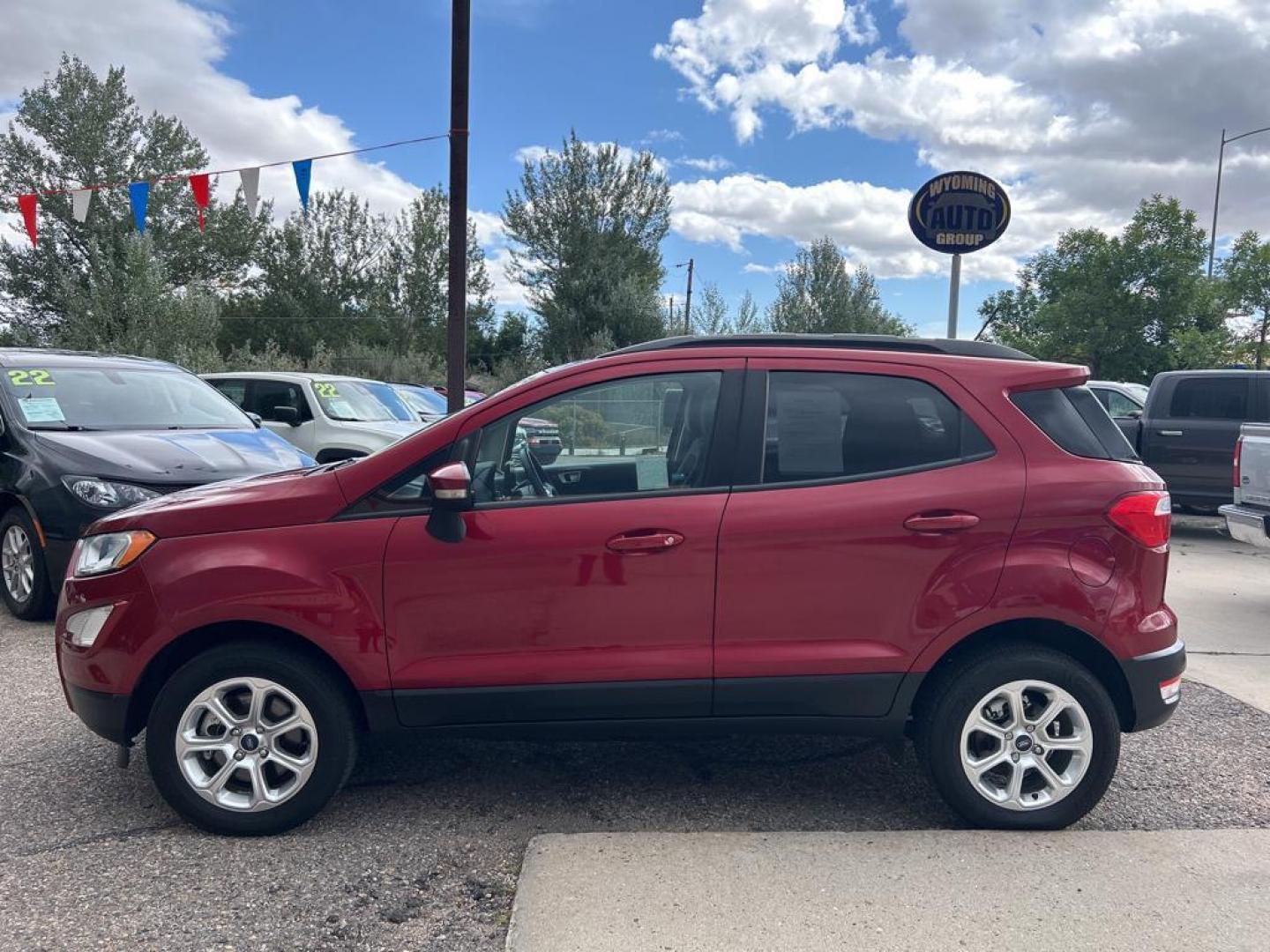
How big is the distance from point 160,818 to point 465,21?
9.58 m

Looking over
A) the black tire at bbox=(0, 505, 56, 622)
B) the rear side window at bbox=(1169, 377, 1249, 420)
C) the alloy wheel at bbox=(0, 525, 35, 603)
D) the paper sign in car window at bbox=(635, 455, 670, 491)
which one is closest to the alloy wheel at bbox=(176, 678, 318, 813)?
the paper sign in car window at bbox=(635, 455, 670, 491)

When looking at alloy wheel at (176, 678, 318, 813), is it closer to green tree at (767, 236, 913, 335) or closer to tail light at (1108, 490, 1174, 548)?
tail light at (1108, 490, 1174, 548)

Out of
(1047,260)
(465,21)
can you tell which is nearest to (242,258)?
(465,21)

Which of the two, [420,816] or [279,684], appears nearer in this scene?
[279,684]

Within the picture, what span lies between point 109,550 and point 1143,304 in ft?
103

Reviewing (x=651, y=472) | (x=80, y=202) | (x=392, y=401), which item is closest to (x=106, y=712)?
(x=651, y=472)

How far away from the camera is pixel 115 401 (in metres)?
6.48

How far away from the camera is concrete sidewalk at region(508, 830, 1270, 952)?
2.52 meters

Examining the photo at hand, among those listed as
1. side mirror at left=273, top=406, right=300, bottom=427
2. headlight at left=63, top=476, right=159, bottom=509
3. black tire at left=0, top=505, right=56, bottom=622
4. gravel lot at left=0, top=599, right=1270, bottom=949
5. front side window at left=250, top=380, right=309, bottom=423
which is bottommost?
gravel lot at left=0, top=599, right=1270, bottom=949

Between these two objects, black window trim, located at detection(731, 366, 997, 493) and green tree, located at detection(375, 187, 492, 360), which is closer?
black window trim, located at detection(731, 366, 997, 493)

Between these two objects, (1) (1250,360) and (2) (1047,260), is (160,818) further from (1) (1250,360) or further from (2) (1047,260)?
(2) (1047,260)

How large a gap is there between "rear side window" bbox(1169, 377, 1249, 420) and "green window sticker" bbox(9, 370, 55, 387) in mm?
11014

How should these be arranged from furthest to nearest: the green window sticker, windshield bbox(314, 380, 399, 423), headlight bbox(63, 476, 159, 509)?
windshield bbox(314, 380, 399, 423) → the green window sticker → headlight bbox(63, 476, 159, 509)

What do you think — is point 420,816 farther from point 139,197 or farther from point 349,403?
point 139,197
